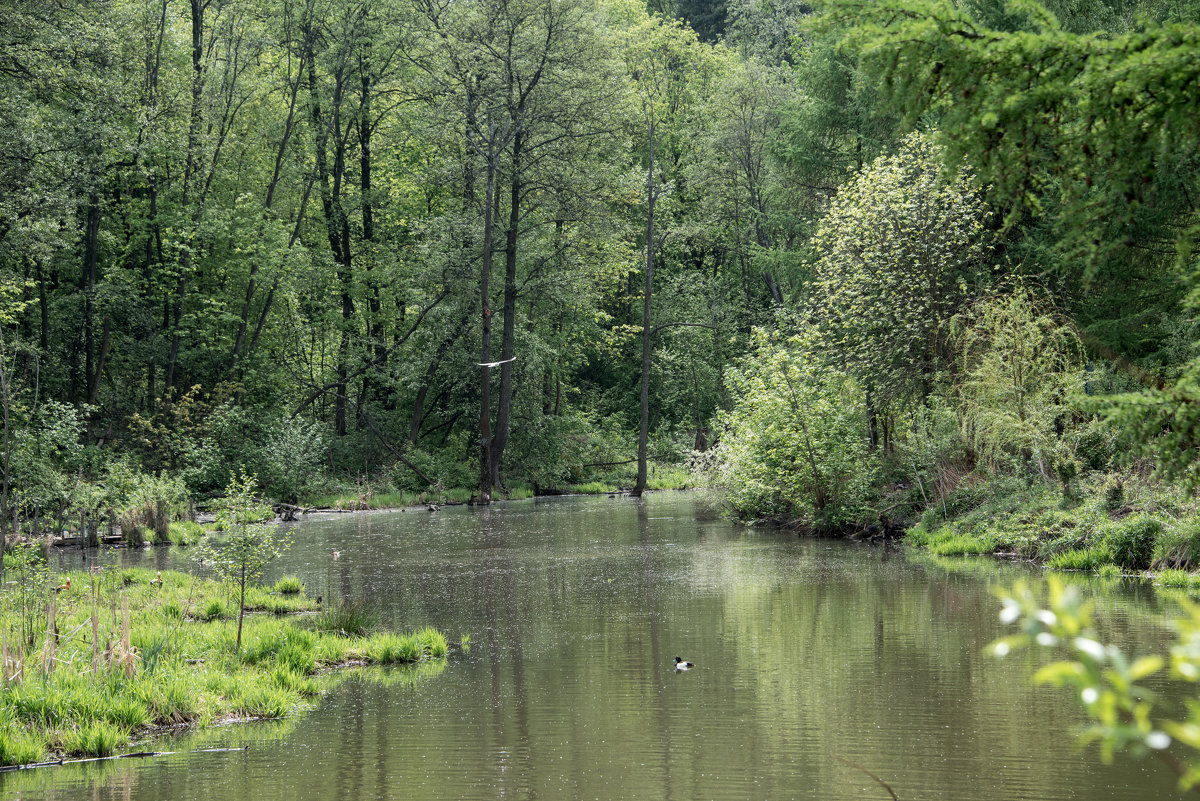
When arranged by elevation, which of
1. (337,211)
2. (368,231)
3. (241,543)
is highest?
(337,211)

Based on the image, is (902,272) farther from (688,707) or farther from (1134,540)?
(688,707)

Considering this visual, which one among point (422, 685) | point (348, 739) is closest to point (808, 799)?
point (348, 739)

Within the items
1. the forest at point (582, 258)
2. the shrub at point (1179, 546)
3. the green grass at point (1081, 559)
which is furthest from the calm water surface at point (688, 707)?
the forest at point (582, 258)

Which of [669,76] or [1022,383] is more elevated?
[669,76]

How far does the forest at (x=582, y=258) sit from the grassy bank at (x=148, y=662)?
1.62 meters

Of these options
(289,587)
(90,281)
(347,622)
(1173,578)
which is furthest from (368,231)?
(1173,578)

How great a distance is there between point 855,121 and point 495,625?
63.4ft

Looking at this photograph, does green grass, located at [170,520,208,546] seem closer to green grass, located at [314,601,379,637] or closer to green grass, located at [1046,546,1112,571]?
green grass, located at [314,601,379,637]

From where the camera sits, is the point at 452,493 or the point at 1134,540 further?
the point at 452,493

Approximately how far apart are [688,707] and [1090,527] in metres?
8.84

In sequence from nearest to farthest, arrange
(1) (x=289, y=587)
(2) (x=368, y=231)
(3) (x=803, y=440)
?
(1) (x=289, y=587) < (3) (x=803, y=440) < (2) (x=368, y=231)

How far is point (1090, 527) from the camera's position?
48.9 ft

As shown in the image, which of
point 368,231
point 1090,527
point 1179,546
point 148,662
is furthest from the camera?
point 368,231

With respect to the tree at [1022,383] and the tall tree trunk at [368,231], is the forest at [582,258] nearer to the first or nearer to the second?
the tree at [1022,383]
